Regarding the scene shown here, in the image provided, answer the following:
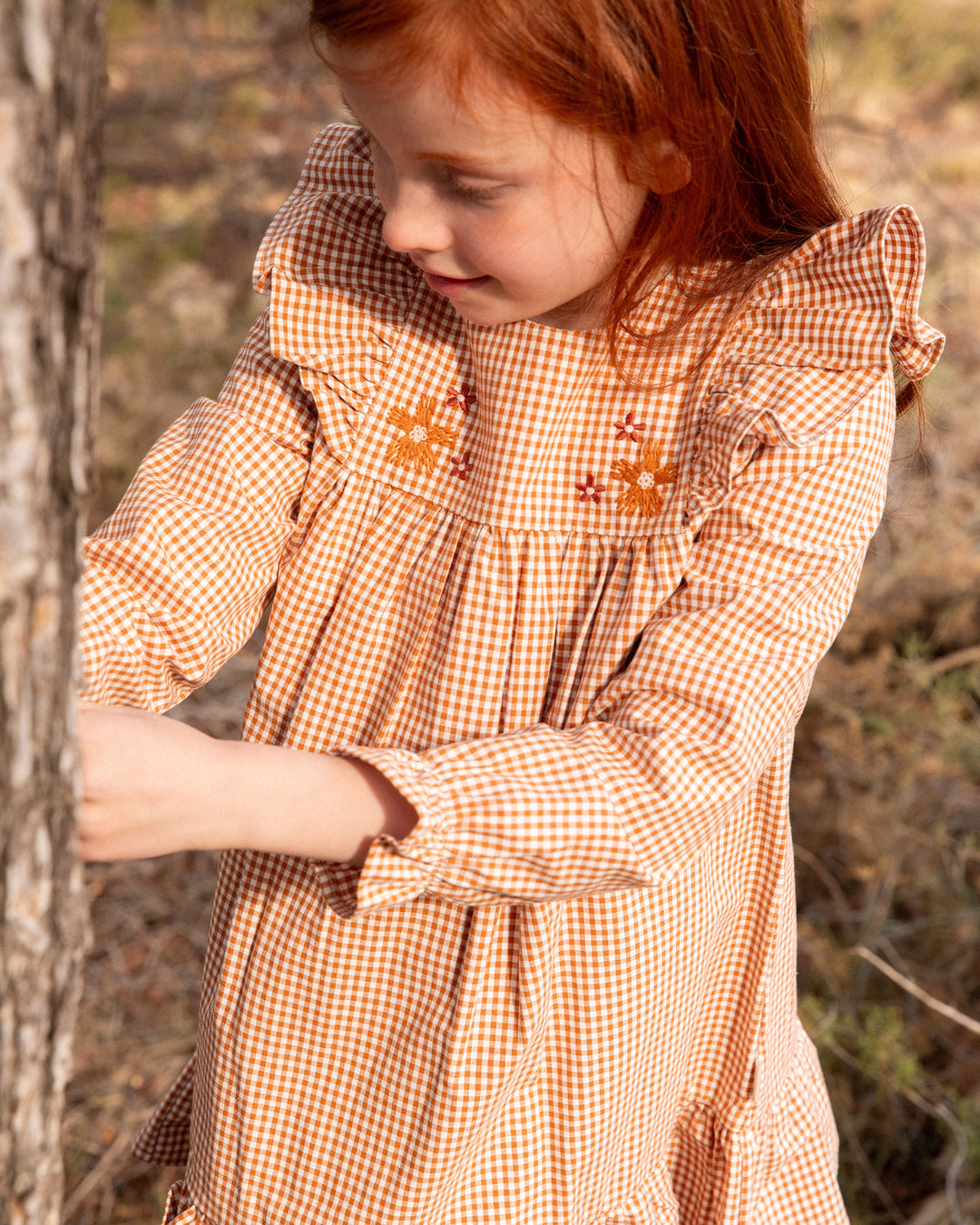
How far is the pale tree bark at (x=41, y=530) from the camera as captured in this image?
50 cm

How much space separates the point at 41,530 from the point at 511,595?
47 centimetres

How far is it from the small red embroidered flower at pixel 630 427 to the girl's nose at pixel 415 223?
205 mm

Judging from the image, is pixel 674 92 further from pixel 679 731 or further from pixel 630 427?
pixel 679 731

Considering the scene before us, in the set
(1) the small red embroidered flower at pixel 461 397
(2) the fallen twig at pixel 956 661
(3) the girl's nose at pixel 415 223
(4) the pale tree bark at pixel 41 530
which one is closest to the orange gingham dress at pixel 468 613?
(1) the small red embroidered flower at pixel 461 397

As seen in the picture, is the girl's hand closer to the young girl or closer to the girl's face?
the young girl

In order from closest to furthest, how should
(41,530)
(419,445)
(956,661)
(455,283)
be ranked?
(41,530), (455,283), (419,445), (956,661)

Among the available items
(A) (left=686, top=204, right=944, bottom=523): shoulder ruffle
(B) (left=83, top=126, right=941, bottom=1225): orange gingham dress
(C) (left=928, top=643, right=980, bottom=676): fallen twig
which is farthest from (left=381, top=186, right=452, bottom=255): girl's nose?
(C) (left=928, top=643, right=980, bottom=676): fallen twig

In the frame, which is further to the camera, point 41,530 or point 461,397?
point 461,397

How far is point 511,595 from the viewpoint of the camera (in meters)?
0.99

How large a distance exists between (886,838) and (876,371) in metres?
1.39

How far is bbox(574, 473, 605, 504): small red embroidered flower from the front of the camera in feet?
3.26

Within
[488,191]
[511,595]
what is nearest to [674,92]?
[488,191]

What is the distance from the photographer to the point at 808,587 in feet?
2.90

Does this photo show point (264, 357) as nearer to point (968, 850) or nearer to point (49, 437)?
point (49, 437)
